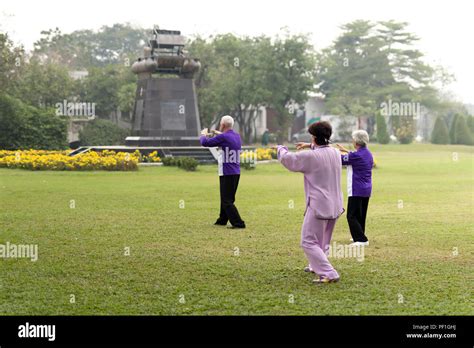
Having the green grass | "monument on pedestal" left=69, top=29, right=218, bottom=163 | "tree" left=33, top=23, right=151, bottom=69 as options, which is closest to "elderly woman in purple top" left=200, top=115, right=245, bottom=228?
the green grass

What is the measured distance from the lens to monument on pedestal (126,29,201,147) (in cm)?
2889

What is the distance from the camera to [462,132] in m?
54.6

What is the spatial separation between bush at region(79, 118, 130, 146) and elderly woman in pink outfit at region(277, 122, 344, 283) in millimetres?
37846

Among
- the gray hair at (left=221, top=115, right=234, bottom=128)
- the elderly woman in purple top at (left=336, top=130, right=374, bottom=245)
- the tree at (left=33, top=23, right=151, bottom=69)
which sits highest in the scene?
the tree at (left=33, top=23, right=151, bottom=69)

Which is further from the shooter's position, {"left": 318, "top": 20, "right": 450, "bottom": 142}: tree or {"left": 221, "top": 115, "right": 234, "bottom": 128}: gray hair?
{"left": 318, "top": 20, "right": 450, "bottom": 142}: tree

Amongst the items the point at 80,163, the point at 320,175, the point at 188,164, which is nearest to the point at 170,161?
the point at 188,164

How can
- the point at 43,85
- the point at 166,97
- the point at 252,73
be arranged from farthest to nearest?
the point at 252,73
the point at 43,85
the point at 166,97

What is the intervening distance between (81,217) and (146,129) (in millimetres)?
16195

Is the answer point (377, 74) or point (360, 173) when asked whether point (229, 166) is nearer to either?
point (360, 173)

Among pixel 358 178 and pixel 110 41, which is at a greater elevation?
pixel 110 41

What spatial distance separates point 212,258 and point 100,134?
121 feet

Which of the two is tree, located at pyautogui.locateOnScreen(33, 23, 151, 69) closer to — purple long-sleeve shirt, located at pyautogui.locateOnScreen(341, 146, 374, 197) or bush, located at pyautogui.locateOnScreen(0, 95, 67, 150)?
bush, located at pyautogui.locateOnScreen(0, 95, 67, 150)

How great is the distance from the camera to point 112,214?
1363 centimetres

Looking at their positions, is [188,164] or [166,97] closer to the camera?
[188,164]
